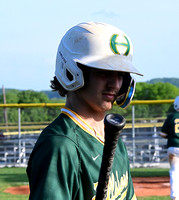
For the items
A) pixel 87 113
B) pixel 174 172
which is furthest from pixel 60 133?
pixel 174 172

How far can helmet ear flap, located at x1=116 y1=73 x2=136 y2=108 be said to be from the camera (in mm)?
2432

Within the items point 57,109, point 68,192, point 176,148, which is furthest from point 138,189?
point 68,192

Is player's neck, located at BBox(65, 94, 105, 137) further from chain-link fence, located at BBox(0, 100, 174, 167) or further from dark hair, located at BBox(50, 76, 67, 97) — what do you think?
chain-link fence, located at BBox(0, 100, 174, 167)

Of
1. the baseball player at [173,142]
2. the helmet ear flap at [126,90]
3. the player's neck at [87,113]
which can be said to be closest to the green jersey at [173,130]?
the baseball player at [173,142]

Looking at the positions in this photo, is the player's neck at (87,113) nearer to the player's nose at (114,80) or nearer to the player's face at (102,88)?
the player's face at (102,88)

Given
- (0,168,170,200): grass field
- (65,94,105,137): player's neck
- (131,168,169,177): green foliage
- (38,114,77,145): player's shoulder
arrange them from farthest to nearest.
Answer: (131,168,169,177): green foliage, (0,168,170,200): grass field, (65,94,105,137): player's neck, (38,114,77,145): player's shoulder

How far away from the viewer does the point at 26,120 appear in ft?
Answer: 54.9

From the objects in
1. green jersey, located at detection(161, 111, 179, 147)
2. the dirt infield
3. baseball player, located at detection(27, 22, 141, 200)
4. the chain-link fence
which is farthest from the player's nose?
the chain-link fence

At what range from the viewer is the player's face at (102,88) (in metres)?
2.20

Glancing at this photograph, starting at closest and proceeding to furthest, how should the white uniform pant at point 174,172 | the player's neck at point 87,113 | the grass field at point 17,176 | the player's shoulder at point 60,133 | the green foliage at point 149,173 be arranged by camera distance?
the player's shoulder at point 60,133
the player's neck at point 87,113
the white uniform pant at point 174,172
the grass field at point 17,176
the green foliage at point 149,173

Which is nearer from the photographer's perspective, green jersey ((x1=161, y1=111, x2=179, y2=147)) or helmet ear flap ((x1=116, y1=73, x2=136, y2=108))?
helmet ear flap ((x1=116, y1=73, x2=136, y2=108))

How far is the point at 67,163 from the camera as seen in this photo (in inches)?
77.0

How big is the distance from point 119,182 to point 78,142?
0.39 m

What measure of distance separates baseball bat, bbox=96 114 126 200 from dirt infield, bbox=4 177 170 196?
790 cm
